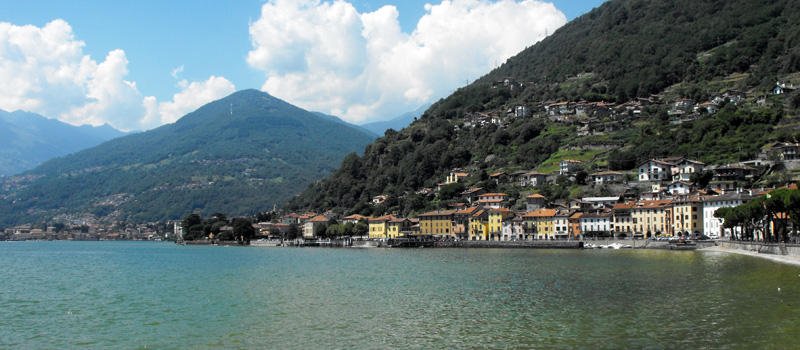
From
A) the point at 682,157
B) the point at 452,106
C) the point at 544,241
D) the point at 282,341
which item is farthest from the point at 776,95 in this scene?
the point at 282,341

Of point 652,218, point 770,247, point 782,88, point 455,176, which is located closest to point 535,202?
point 652,218

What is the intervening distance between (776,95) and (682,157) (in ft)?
93.2

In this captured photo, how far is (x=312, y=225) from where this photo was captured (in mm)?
139875

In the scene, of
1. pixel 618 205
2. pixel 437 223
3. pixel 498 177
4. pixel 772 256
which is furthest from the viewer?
pixel 498 177

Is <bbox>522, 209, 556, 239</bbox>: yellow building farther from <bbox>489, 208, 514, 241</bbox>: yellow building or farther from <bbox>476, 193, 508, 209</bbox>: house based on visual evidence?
<bbox>476, 193, 508, 209</bbox>: house

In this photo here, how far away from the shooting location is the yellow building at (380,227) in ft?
385

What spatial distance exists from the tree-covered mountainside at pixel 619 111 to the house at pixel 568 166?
2.34 meters

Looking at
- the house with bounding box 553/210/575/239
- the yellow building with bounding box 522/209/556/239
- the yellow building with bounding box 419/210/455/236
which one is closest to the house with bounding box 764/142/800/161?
the house with bounding box 553/210/575/239

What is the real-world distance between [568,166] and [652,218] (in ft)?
89.5

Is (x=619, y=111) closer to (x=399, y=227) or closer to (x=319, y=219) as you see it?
(x=399, y=227)

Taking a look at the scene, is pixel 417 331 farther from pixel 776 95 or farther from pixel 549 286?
pixel 776 95

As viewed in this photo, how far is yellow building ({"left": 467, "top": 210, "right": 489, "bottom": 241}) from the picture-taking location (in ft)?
339

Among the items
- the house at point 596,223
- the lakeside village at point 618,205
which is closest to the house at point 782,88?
the lakeside village at point 618,205

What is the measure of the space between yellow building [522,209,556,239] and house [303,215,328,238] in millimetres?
53841
